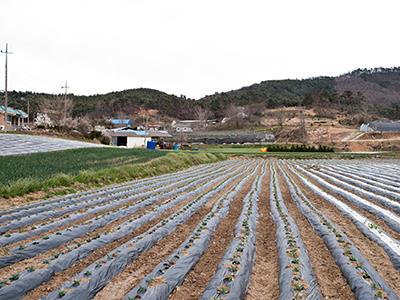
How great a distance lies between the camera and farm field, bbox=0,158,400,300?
332 cm

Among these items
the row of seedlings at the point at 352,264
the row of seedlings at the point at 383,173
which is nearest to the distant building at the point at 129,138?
the row of seedlings at the point at 383,173

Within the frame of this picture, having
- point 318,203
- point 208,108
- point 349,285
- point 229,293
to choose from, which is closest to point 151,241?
point 229,293

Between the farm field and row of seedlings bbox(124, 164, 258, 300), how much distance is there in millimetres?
13

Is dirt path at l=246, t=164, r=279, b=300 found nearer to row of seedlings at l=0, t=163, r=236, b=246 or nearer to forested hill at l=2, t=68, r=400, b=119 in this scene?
row of seedlings at l=0, t=163, r=236, b=246

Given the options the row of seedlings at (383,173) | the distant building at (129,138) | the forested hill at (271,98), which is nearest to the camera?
the row of seedlings at (383,173)

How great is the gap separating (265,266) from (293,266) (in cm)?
38

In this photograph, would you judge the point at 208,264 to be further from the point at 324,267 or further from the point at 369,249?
the point at 369,249

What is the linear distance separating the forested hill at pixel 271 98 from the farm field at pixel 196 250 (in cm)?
6904

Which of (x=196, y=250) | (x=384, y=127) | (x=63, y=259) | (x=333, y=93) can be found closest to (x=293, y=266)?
(x=196, y=250)

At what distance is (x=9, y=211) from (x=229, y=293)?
185 inches

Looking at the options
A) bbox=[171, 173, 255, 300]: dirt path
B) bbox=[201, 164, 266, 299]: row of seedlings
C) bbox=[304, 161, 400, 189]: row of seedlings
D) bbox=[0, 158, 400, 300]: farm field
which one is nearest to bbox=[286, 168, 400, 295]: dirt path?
bbox=[0, 158, 400, 300]: farm field

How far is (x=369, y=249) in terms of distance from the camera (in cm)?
469

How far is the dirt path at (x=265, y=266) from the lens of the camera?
134 inches

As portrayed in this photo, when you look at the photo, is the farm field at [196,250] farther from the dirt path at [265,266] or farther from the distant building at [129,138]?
the distant building at [129,138]
